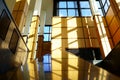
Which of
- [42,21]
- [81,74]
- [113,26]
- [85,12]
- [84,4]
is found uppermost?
[81,74]

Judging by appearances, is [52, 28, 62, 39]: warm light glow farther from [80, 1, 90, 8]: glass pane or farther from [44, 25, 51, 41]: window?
[80, 1, 90, 8]: glass pane

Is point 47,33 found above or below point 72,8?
below

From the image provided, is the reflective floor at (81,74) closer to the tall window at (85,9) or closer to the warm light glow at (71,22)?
the warm light glow at (71,22)

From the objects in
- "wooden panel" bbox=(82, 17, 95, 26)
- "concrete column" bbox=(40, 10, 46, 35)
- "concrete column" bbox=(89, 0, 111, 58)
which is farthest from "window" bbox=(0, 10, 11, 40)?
"concrete column" bbox=(40, 10, 46, 35)

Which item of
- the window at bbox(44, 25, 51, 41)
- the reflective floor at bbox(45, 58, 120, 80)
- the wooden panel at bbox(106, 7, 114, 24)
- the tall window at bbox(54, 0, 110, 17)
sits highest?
the reflective floor at bbox(45, 58, 120, 80)

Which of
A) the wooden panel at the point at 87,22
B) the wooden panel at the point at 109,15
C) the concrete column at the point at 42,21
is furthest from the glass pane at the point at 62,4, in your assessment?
the wooden panel at the point at 109,15

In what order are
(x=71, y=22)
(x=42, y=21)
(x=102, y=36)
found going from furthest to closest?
1. (x=42, y=21)
2. (x=71, y=22)
3. (x=102, y=36)

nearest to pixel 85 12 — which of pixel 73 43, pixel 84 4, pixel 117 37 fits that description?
pixel 84 4

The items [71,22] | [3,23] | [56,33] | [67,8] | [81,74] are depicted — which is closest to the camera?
[81,74]

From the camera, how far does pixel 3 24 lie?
11.2 ft

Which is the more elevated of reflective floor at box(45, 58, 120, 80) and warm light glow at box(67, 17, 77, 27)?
reflective floor at box(45, 58, 120, 80)

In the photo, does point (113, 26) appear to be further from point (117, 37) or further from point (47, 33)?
point (47, 33)

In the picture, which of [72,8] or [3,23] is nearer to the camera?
[3,23]

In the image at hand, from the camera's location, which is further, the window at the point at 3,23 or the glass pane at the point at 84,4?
the glass pane at the point at 84,4
